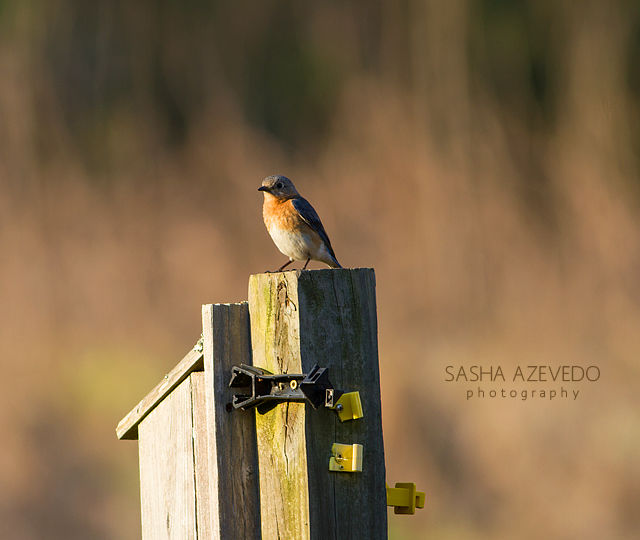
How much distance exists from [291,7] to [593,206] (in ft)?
11.2

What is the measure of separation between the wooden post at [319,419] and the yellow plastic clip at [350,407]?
0.03m

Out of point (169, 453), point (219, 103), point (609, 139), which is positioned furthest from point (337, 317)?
point (219, 103)

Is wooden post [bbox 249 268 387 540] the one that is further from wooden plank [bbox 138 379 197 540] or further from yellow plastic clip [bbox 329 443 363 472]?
wooden plank [bbox 138 379 197 540]

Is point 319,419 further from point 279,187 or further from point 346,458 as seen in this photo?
point 279,187

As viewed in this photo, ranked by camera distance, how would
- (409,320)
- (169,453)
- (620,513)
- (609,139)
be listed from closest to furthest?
1. (169,453)
2. (620,513)
3. (409,320)
4. (609,139)

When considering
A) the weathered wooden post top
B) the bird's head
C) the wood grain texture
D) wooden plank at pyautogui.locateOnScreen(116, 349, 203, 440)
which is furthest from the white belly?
the weathered wooden post top

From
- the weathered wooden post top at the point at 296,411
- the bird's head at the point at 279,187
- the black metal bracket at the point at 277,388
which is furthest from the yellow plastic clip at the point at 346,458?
the bird's head at the point at 279,187

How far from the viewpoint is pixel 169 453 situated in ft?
9.51

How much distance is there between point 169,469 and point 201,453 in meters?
0.29

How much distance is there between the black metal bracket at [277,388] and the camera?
2.26 meters

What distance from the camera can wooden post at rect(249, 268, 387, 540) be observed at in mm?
2305

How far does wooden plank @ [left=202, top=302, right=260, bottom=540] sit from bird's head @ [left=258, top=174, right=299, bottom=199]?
83.4 inches

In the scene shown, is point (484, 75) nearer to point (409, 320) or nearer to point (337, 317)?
point (409, 320)

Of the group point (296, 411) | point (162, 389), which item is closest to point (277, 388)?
point (296, 411)
